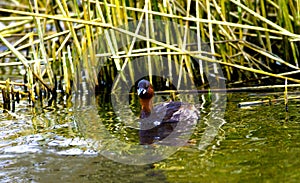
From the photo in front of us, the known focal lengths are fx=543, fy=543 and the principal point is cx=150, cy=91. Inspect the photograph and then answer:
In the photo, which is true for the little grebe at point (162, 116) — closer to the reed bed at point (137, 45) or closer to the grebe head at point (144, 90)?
the grebe head at point (144, 90)

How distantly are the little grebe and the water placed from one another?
135 millimetres

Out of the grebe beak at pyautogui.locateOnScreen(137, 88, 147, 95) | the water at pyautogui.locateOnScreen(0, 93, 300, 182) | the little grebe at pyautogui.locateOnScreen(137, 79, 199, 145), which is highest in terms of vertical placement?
the grebe beak at pyautogui.locateOnScreen(137, 88, 147, 95)

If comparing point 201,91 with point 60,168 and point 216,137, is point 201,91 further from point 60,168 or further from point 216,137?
point 60,168

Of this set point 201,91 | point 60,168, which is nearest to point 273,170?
point 60,168

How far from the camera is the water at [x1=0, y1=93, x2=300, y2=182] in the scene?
3.89 meters

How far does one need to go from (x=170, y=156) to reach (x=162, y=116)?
0.99m

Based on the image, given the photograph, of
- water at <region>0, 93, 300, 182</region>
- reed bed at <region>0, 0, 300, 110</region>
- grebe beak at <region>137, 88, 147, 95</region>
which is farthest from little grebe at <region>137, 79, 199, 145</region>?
reed bed at <region>0, 0, 300, 110</region>

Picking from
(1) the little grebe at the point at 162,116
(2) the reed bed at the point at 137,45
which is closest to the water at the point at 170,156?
(1) the little grebe at the point at 162,116

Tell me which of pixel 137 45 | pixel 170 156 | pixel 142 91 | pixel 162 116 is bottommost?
pixel 170 156

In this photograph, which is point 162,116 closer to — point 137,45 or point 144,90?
point 144,90

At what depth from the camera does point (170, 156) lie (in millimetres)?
4379

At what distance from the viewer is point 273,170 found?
385cm

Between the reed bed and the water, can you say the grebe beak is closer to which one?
the water

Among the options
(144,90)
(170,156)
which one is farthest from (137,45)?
(170,156)
